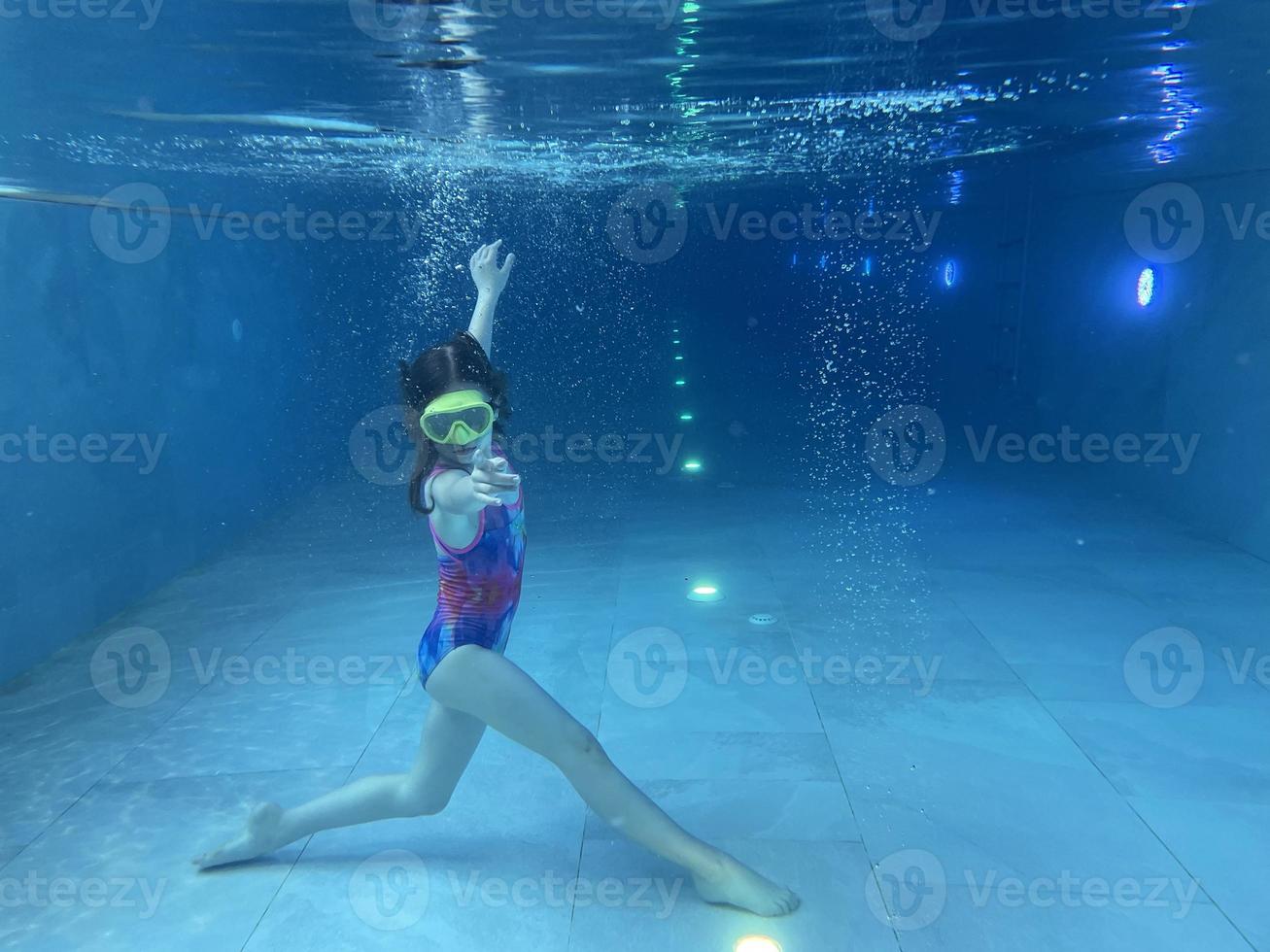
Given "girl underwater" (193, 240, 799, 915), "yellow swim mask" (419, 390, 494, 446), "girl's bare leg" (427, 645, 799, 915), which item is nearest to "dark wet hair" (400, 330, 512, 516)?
"girl underwater" (193, 240, 799, 915)

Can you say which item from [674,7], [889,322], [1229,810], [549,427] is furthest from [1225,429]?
[889,322]

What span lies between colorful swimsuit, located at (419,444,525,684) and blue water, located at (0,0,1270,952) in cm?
124

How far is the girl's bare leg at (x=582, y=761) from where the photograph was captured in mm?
3051

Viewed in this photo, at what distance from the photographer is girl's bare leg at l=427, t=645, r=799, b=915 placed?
120 inches

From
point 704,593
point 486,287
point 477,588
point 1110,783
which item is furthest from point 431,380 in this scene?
point 704,593

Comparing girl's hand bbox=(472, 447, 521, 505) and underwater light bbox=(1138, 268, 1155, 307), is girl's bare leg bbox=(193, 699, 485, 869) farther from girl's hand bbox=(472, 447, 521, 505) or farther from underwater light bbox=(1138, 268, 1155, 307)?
underwater light bbox=(1138, 268, 1155, 307)

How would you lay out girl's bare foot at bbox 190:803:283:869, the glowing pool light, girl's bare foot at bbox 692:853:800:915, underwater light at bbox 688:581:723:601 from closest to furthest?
the glowing pool light < girl's bare foot at bbox 692:853:800:915 < girl's bare foot at bbox 190:803:283:869 < underwater light at bbox 688:581:723:601

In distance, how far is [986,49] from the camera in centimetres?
647

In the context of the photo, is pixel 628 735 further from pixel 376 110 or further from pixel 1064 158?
pixel 1064 158

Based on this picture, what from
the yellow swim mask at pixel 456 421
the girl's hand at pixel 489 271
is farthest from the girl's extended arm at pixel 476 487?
the girl's hand at pixel 489 271

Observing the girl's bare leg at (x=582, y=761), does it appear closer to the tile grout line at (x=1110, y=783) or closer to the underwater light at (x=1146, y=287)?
the tile grout line at (x=1110, y=783)

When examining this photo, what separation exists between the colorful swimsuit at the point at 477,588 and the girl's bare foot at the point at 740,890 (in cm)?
127

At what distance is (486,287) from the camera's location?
390 centimetres

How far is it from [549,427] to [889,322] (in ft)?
104
